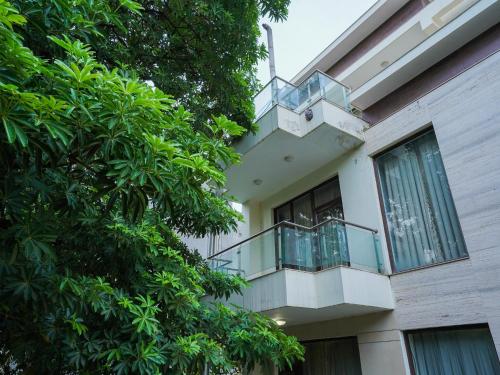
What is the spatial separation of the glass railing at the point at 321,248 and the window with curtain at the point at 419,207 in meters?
0.44

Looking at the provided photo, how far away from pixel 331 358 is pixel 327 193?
11.6 feet

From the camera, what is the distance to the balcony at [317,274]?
6.01 meters

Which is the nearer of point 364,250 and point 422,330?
point 422,330

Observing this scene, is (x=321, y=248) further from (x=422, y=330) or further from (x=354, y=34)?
(x=354, y=34)

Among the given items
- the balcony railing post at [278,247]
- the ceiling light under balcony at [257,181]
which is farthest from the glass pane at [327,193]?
the balcony railing post at [278,247]

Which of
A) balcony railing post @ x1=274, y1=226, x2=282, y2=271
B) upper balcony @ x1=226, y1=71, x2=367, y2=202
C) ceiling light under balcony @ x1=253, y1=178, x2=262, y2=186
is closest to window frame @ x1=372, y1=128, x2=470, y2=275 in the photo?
upper balcony @ x1=226, y1=71, x2=367, y2=202

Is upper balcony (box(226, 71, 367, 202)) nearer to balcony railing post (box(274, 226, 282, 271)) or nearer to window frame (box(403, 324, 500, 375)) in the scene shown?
balcony railing post (box(274, 226, 282, 271))

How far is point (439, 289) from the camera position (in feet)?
18.3

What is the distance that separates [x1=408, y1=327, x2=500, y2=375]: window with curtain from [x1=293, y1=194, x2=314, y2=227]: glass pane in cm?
361

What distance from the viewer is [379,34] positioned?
12312mm

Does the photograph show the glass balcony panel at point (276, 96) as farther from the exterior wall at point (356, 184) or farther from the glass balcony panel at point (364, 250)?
the glass balcony panel at point (364, 250)

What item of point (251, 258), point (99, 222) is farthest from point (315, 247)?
point (99, 222)

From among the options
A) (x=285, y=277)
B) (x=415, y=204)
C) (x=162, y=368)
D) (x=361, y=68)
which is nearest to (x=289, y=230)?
(x=285, y=277)

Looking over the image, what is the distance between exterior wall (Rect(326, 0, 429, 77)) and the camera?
1143 cm
